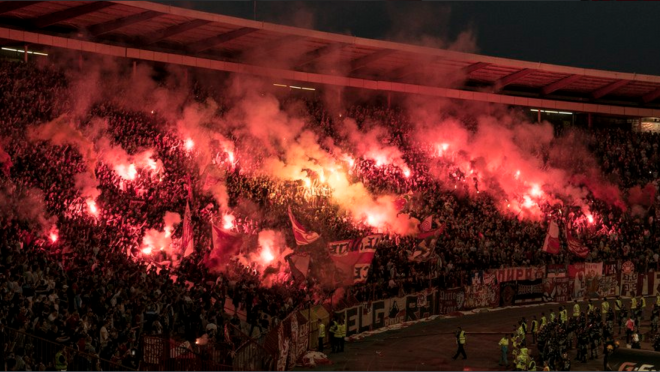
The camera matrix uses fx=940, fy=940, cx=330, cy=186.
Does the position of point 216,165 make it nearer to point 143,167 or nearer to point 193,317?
point 143,167

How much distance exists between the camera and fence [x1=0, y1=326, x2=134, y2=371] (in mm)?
14727

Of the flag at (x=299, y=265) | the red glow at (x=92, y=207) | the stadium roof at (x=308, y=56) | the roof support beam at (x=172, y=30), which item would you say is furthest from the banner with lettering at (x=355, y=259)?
the roof support beam at (x=172, y=30)

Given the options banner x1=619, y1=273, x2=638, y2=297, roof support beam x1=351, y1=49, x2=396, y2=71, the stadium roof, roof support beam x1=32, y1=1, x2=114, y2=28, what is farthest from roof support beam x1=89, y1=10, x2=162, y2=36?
banner x1=619, y1=273, x2=638, y2=297

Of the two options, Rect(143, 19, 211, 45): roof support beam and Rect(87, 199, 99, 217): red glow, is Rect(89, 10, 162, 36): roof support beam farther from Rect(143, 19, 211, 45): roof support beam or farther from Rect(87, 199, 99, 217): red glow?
Rect(87, 199, 99, 217): red glow

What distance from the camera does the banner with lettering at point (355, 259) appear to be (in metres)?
24.8

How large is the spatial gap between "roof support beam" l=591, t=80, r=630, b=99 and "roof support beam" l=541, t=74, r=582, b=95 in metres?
2.03

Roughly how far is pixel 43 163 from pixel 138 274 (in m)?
4.35

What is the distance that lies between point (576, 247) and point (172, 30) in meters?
15.3

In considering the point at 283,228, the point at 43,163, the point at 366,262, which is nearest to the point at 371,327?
the point at 366,262

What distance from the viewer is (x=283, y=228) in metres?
27.1

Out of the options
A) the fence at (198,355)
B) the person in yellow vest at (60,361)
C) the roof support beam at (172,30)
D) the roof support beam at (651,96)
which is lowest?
the fence at (198,355)

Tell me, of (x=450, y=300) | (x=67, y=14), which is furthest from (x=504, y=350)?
(x=67, y=14)

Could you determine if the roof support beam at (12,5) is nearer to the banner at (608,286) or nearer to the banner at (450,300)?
the banner at (450,300)

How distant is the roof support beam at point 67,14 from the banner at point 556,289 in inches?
654
